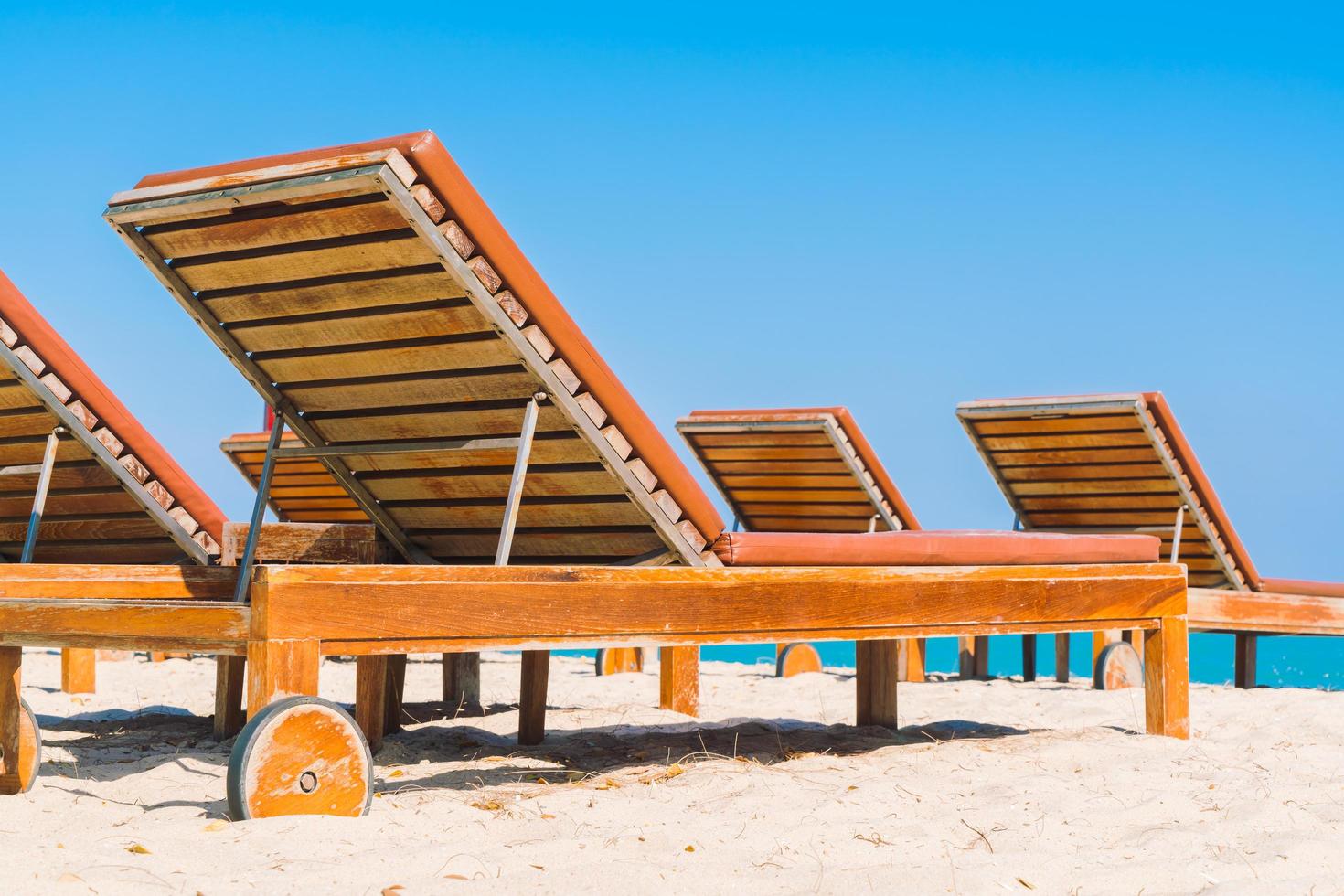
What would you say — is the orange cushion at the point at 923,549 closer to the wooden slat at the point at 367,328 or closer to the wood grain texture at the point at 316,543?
the wooden slat at the point at 367,328

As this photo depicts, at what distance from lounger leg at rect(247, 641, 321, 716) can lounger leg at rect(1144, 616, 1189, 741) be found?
3834mm

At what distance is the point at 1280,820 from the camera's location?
401 centimetres

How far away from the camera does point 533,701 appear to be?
6004 millimetres

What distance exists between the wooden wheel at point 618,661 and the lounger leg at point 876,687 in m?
4.33

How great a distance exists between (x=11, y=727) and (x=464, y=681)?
11.4 feet

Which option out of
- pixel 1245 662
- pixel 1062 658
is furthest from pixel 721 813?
pixel 1245 662

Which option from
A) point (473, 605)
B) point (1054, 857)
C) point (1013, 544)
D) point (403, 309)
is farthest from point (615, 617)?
point (1013, 544)

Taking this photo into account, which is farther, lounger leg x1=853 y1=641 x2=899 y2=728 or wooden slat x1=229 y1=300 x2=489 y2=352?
lounger leg x1=853 y1=641 x2=899 y2=728

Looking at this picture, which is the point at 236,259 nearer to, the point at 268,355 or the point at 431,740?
the point at 268,355

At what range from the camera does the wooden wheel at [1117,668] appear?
9.59 m

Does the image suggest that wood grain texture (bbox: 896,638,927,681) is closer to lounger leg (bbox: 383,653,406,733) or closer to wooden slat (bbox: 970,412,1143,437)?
wooden slat (bbox: 970,412,1143,437)

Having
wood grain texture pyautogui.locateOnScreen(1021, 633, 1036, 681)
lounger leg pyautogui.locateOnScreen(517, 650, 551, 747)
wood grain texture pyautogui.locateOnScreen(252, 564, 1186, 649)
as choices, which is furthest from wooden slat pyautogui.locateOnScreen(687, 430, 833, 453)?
lounger leg pyautogui.locateOnScreen(517, 650, 551, 747)

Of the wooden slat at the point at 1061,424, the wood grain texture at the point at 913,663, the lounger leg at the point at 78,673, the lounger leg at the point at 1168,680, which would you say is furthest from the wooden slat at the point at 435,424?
the wood grain texture at the point at 913,663

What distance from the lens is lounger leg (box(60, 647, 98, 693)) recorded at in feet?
28.5
